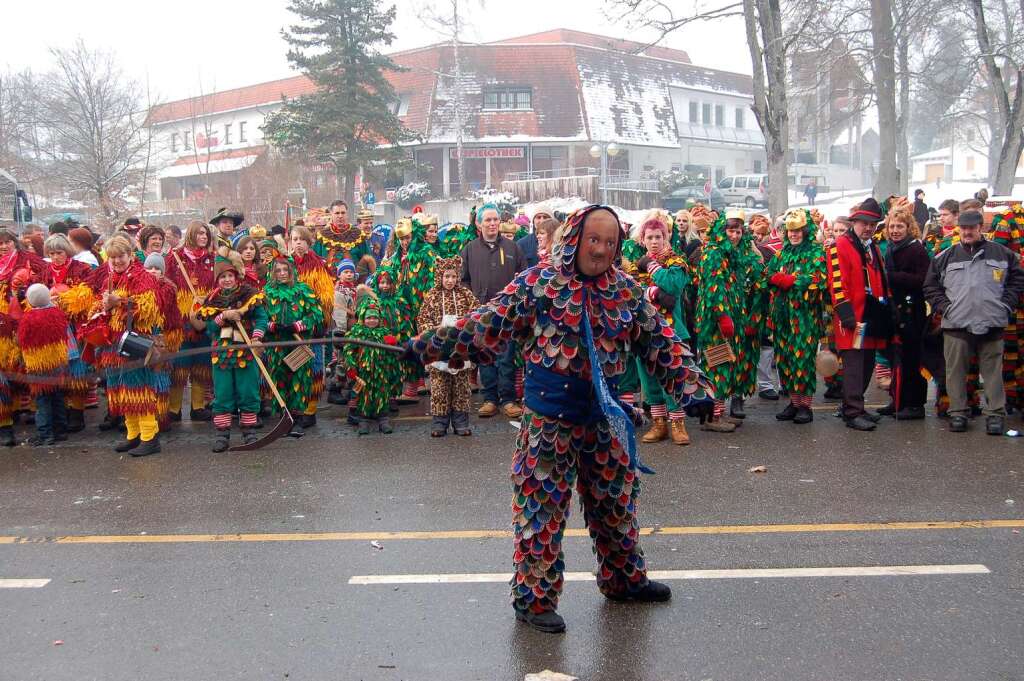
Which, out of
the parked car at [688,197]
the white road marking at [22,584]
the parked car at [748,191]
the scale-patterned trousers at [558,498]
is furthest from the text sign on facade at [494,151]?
the scale-patterned trousers at [558,498]

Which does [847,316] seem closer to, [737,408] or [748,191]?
[737,408]

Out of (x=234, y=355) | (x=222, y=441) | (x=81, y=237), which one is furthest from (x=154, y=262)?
(x=81, y=237)

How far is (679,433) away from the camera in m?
8.43

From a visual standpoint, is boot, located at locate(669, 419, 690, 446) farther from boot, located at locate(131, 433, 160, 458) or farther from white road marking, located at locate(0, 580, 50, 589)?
white road marking, located at locate(0, 580, 50, 589)

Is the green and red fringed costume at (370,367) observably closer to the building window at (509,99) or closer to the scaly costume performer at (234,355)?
the scaly costume performer at (234,355)

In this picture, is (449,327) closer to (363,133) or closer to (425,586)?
(425,586)

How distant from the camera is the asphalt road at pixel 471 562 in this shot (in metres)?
4.33

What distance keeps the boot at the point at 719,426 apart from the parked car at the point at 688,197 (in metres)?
31.1

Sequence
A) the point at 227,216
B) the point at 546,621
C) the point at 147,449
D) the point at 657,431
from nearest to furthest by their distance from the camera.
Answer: the point at 546,621
the point at 657,431
the point at 147,449
the point at 227,216

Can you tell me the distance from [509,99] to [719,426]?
3694 cm

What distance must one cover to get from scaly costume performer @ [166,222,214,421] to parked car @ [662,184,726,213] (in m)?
31.3

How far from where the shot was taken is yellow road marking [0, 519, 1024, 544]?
6.00m

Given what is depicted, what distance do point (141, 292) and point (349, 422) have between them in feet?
7.96

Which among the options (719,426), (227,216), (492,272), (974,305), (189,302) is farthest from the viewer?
(227,216)
